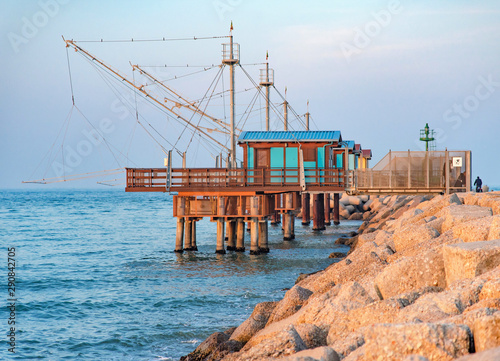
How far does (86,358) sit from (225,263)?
13634 mm

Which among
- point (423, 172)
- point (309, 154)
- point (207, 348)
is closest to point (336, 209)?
point (309, 154)

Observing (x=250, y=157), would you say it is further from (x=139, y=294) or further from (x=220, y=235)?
(x=139, y=294)

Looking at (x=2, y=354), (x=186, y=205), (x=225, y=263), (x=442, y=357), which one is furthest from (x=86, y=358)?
(x=186, y=205)

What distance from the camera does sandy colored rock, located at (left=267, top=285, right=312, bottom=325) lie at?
11.0 meters

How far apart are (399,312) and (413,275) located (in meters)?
1.76

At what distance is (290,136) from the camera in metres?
30.0

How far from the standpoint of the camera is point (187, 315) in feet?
57.4

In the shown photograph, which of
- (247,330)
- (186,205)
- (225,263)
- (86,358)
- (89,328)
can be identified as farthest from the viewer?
(186,205)

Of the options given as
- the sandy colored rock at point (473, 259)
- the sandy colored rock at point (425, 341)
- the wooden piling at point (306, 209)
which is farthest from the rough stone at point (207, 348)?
the wooden piling at point (306, 209)

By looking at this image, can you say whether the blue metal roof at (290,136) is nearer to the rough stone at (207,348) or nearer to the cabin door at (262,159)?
the cabin door at (262,159)

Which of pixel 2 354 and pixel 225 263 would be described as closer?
pixel 2 354

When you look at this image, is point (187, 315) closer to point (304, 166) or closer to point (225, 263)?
point (225, 263)

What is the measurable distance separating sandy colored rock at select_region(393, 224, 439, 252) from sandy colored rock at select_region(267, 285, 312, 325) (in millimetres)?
3169

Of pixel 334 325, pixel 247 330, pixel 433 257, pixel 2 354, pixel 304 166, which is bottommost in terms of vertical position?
pixel 2 354
